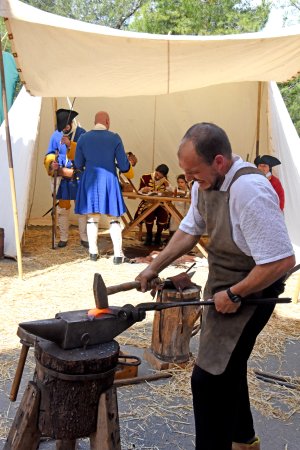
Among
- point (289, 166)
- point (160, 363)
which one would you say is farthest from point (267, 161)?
point (160, 363)

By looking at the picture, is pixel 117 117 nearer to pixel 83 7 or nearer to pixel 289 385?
pixel 289 385

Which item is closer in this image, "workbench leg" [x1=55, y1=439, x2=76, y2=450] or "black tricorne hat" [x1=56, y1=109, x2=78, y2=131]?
"workbench leg" [x1=55, y1=439, x2=76, y2=450]

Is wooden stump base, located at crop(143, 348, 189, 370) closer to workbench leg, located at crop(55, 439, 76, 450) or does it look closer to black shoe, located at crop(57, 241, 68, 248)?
workbench leg, located at crop(55, 439, 76, 450)

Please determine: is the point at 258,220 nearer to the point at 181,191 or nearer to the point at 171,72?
the point at 171,72

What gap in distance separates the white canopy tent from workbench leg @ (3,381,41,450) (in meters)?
3.53

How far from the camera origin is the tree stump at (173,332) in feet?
10.4

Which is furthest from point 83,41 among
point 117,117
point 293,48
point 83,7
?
point 83,7

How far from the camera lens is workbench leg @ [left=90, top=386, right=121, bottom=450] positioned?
69.4 inches

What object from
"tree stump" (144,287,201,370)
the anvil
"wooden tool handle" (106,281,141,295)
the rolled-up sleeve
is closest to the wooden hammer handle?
"wooden tool handle" (106,281,141,295)

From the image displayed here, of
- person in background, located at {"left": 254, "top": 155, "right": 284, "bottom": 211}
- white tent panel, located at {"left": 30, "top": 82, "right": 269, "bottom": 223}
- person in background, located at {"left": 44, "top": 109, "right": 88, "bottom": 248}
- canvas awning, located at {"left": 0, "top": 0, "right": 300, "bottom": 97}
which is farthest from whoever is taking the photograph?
white tent panel, located at {"left": 30, "top": 82, "right": 269, "bottom": 223}

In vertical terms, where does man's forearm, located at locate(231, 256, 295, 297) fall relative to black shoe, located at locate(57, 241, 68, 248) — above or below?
above

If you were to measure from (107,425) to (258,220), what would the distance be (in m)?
0.88

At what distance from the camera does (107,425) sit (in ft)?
5.78

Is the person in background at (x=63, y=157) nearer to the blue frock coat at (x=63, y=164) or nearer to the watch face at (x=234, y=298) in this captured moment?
the blue frock coat at (x=63, y=164)
